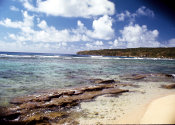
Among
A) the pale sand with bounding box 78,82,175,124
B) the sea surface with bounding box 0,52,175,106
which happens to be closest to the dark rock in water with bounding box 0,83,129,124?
the pale sand with bounding box 78,82,175,124

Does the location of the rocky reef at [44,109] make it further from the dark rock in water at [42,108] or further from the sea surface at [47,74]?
the sea surface at [47,74]

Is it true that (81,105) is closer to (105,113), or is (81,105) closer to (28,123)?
(105,113)

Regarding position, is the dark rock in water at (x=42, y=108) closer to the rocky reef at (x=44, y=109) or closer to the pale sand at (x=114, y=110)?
the rocky reef at (x=44, y=109)

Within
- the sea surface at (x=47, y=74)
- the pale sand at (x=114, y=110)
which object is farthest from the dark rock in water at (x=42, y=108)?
the sea surface at (x=47, y=74)

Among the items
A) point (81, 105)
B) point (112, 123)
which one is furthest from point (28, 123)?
point (112, 123)

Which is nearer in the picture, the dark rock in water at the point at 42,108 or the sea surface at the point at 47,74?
the dark rock in water at the point at 42,108

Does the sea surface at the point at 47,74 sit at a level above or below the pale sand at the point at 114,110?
above

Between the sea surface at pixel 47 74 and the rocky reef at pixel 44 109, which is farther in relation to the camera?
the sea surface at pixel 47 74

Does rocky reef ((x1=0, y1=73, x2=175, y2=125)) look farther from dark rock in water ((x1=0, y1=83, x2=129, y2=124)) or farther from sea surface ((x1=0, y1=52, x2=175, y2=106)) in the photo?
sea surface ((x1=0, y1=52, x2=175, y2=106))

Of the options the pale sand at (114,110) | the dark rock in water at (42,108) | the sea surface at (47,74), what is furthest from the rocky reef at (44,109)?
the sea surface at (47,74)

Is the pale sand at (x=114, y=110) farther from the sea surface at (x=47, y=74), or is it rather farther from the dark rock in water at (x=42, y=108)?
the sea surface at (x=47, y=74)

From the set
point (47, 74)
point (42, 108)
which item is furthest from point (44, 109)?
point (47, 74)

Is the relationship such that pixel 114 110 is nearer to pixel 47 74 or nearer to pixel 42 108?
pixel 42 108

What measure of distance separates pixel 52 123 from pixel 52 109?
54.5 inches
